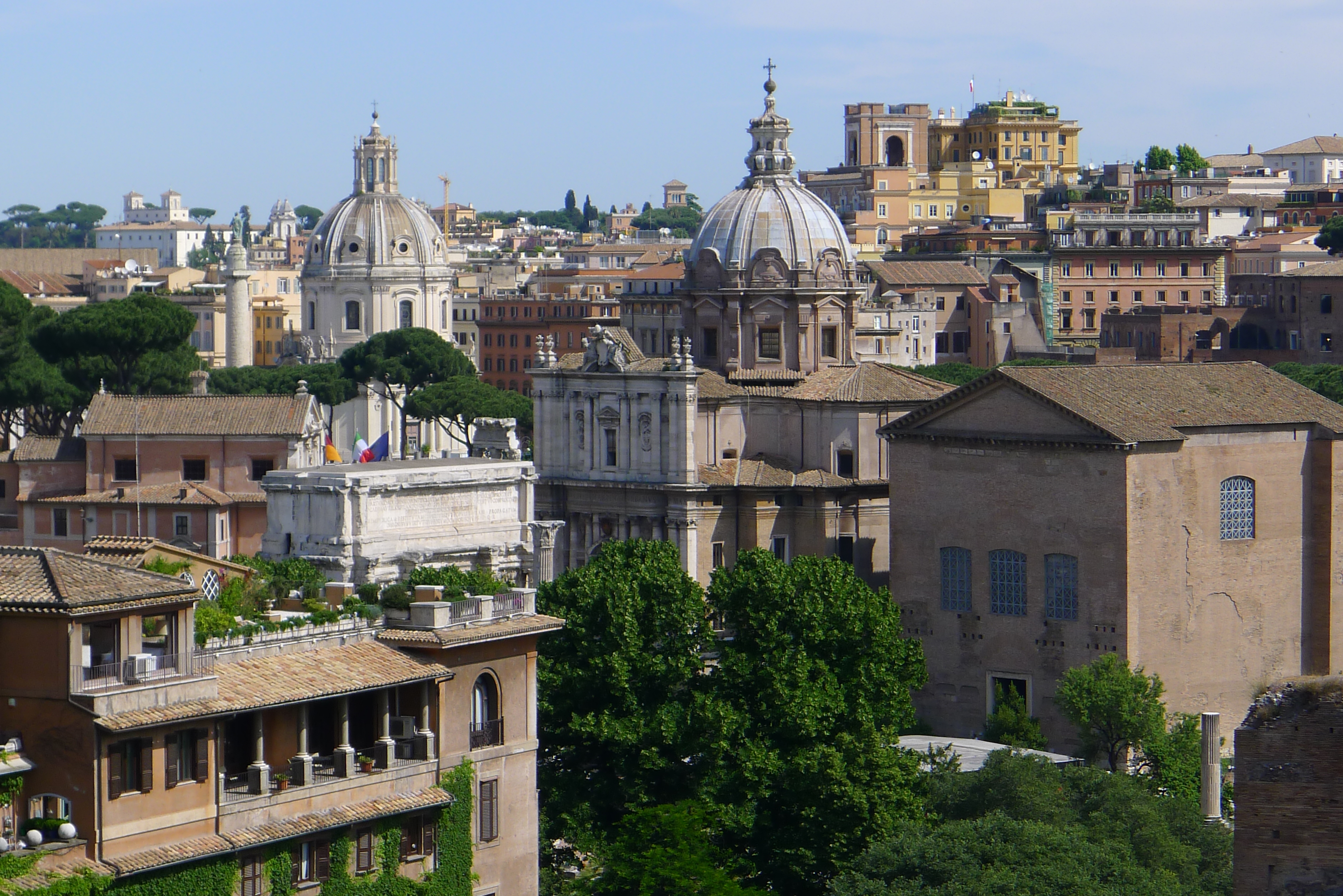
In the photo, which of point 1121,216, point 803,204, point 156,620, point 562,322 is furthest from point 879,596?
point 562,322

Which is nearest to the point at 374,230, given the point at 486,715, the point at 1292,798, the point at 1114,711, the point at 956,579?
the point at 956,579

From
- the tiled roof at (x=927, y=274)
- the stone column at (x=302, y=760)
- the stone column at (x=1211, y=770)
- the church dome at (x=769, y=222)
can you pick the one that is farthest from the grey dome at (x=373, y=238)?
the stone column at (x=302, y=760)

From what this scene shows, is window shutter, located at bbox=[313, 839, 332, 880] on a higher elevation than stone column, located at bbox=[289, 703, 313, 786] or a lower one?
lower

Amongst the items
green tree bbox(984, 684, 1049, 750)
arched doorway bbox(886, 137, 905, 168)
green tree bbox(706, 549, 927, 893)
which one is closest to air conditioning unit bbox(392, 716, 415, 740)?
green tree bbox(706, 549, 927, 893)

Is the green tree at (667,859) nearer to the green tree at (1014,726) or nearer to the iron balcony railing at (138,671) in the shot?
the iron balcony railing at (138,671)

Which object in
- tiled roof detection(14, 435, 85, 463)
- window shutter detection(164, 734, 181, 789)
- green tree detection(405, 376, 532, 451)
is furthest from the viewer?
green tree detection(405, 376, 532, 451)

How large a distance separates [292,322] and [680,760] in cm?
12838

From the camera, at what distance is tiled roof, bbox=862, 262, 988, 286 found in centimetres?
11844

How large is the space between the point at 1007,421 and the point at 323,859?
25.6m

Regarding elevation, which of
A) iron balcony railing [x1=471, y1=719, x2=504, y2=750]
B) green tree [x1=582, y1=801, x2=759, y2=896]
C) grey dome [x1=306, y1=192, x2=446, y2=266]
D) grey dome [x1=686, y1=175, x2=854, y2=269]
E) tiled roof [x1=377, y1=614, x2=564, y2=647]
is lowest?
green tree [x1=582, y1=801, x2=759, y2=896]

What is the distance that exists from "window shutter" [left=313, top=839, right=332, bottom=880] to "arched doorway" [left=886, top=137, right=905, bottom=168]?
127m

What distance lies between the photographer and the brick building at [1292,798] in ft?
101

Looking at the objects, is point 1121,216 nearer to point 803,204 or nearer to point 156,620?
point 803,204

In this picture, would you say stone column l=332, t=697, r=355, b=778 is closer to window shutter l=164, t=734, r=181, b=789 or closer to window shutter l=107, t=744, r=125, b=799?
window shutter l=164, t=734, r=181, b=789
